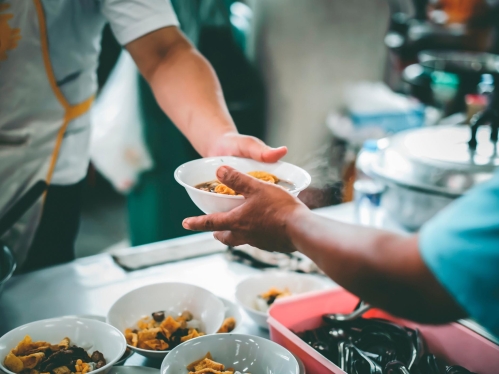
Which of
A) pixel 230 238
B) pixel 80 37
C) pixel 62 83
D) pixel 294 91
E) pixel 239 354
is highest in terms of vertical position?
pixel 80 37

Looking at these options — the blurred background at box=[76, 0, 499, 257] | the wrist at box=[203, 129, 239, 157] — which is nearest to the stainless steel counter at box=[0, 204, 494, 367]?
the wrist at box=[203, 129, 239, 157]

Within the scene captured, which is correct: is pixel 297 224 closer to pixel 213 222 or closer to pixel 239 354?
pixel 213 222

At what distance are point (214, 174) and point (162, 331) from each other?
0.44 metres

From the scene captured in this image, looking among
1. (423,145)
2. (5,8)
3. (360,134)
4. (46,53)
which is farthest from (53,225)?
(360,134)

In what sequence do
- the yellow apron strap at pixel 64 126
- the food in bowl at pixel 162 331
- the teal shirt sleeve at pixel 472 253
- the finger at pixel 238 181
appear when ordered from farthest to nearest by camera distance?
the yellow apron strap at pixel 64 126
the food in bowl at pixel 162 331
the finger at pixel 238 181
the teal shirt sleeve at pixel 472 253

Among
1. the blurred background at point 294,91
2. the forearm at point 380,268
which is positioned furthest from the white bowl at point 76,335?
the blurred background at point 294,91

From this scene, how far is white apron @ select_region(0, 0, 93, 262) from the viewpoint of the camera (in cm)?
163

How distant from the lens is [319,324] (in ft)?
4.67

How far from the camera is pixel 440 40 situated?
486 centimetres

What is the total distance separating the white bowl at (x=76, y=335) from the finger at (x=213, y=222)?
1.11ft

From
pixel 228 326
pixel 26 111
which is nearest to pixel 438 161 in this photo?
pixel 228 326

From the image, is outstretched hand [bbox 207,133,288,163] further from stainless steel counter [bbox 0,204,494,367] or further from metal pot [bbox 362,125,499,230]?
metal pot [bbox 362,125,499,230]

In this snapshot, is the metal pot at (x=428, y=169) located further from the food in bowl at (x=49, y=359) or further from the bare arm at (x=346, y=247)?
the food in bowl at (x=49, y=359)

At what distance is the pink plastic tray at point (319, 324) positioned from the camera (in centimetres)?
120
